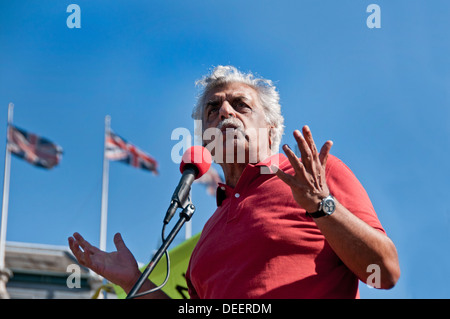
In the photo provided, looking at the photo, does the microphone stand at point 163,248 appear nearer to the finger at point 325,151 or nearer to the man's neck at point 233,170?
the finger at point 325,151

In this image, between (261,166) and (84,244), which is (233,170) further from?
(84,244)

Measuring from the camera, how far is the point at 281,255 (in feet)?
9.11

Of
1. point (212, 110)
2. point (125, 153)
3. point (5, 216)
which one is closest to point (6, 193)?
point (5, 216)

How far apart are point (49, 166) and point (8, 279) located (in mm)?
6047

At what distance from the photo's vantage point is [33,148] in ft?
65.5

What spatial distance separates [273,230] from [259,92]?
1.41 metres

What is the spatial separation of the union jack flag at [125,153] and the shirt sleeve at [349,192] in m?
17.8

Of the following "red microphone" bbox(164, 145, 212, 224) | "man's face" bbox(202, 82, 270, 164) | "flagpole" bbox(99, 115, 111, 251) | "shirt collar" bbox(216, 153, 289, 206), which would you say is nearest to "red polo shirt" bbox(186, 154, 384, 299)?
"shirt collar" bbox(216, 153, 289, 206)

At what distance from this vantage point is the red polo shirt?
2707mm

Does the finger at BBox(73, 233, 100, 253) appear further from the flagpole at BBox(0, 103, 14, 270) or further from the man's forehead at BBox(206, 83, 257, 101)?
the flagpole at BBox(0, 103, 14, 270)

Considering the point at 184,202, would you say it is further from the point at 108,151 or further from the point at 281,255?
the point at 108,151

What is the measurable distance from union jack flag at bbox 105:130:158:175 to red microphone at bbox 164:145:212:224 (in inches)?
688

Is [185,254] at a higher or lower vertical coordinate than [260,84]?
lower

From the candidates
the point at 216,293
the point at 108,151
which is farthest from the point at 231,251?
the point at 108,151
